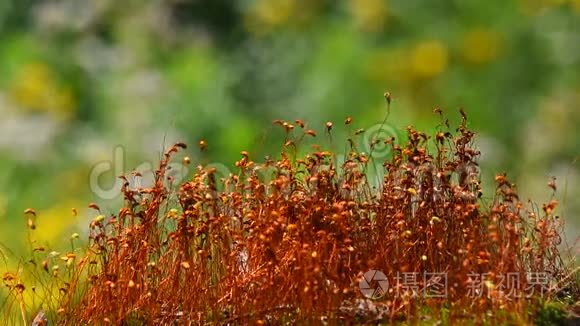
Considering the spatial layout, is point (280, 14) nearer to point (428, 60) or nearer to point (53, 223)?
point (428, 60)

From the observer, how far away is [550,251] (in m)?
4.37

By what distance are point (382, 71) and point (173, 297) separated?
538 centimetres

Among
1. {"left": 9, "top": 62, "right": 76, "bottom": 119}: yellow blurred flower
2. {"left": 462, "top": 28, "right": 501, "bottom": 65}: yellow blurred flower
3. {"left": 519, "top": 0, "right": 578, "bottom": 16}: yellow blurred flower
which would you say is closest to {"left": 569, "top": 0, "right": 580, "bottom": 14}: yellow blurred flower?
{"left": 519, "top": 0, "right": 578, "bottom": 16}: yellow blurred flower

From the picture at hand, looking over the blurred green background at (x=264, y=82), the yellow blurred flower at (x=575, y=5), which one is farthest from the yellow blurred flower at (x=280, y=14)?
the yellow blurred flower at (x=575, y=5)

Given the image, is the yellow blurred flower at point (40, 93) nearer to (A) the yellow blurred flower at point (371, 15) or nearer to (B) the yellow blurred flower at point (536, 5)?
(A) the yellow blurred flower at point (371, 15)

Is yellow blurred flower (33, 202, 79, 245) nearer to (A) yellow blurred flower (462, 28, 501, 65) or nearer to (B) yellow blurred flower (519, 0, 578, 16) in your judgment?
(A) yellow blurred flower (462, 28, 501, 65)

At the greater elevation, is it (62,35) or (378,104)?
(62,35)

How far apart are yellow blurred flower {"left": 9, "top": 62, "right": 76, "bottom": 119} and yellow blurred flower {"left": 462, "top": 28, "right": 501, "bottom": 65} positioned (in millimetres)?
3675

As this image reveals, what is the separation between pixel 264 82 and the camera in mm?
10180

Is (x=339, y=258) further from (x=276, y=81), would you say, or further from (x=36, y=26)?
(x=36, y=26)

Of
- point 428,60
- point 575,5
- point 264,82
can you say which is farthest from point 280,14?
point 575,5

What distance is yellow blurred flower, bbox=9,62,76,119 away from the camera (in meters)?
9.70

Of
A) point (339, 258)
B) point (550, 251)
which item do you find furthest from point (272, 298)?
point (550, 251)

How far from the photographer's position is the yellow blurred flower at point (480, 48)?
944 centimetres
